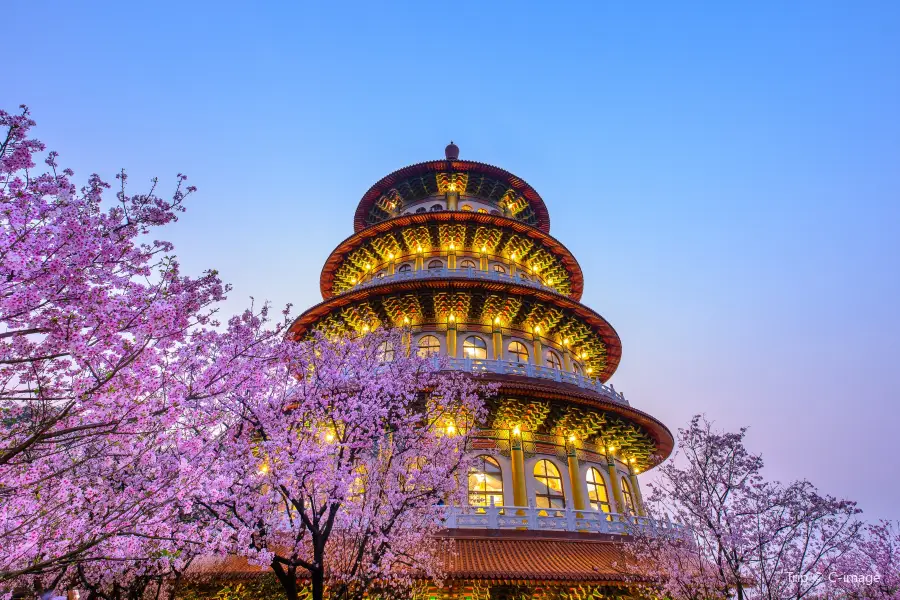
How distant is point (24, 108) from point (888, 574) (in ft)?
108

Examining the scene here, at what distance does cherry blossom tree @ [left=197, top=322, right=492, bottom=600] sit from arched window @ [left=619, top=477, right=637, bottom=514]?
11.7m

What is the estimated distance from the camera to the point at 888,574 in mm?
22516

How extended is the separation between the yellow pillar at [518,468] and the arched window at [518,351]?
467 centimetres

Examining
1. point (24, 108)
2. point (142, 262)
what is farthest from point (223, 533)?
point (24, 108)

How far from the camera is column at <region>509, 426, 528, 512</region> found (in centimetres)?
1889

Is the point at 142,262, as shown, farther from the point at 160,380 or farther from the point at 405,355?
the point at 405,355

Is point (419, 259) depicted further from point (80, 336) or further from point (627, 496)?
point (80, 336)

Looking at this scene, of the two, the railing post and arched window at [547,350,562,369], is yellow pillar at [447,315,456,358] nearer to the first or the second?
arched window at [547,350,562,369]

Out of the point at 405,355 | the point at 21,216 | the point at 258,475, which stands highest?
the point at 405,355

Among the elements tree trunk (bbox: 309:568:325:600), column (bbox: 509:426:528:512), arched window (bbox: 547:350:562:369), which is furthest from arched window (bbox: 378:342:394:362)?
tree trunk (bbox: 309:568:325:600)

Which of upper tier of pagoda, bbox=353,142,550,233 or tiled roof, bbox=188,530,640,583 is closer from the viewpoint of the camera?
tiled roof, bbox=188,530,640,583

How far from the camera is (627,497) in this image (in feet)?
74.6

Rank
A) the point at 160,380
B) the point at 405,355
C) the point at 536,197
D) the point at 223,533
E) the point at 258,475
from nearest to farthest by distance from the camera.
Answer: the point at 160,380 → the point at 223,533 → the point at 258,475 → the point at 405,355 → the point at 536,197

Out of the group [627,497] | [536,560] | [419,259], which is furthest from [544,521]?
[419,259]
